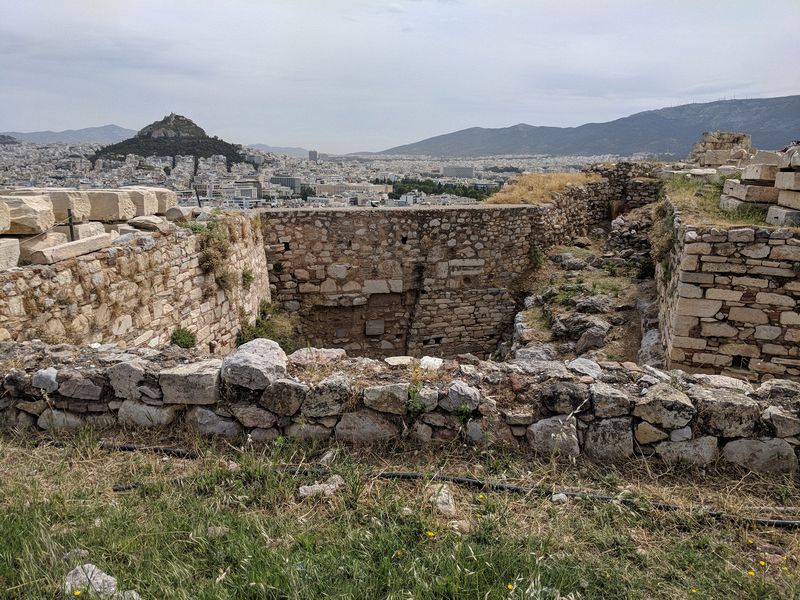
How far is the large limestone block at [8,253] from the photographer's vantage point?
4.93 m

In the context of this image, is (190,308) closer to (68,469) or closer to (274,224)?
(274,224)

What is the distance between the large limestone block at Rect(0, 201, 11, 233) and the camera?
5148mm

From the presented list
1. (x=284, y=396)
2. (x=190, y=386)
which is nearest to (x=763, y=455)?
(x=284, y=396)

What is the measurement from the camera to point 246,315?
363 inches

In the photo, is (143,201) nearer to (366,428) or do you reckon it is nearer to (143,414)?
(143,414)

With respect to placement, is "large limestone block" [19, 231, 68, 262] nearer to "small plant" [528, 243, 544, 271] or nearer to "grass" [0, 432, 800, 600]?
"grass" [0, 432, 800, 600]

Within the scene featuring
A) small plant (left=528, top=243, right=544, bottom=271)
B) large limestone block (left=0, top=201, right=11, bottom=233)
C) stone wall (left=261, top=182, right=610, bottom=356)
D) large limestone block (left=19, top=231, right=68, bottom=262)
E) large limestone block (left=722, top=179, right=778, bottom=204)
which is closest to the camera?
large limestone block (left=0, top=201, right=11, bottom=233)

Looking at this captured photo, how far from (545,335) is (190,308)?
231 inches

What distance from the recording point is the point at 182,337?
7137 millimetres

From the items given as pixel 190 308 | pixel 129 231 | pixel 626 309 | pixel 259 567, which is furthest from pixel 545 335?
pixel 259 567

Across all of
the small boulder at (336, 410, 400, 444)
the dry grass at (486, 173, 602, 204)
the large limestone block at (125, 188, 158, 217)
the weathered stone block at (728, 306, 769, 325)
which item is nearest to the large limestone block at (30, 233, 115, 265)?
the large limestone block at (125, 188, 158, 217)

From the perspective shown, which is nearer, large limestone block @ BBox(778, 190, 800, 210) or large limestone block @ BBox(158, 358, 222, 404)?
large limestone block @ BBox(158, 358, 222, 404)

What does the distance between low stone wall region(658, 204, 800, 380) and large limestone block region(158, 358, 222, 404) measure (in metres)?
5.73

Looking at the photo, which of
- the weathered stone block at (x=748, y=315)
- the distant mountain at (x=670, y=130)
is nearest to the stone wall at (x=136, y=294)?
the weathered stone block at (x=748, y=315)
